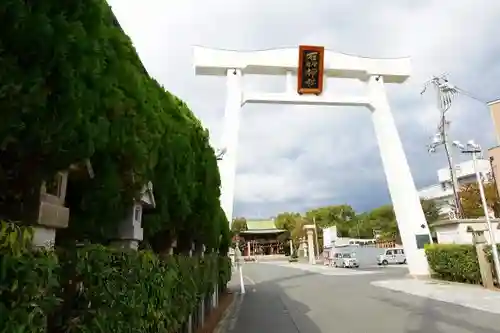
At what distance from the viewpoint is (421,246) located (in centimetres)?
2048

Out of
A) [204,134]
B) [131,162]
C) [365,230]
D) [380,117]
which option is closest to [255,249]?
[365,230]

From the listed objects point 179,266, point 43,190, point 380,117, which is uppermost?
point 380,117

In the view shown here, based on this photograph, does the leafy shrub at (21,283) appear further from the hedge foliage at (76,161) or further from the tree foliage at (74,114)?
the tree foliage at (74,114)

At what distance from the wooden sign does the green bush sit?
9.46m

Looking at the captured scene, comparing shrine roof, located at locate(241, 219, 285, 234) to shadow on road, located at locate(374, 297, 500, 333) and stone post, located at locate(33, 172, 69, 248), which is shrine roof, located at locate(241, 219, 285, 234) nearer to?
shadow on road, located at locate(374, 297, 500, 333)

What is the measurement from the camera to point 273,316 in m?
10.5

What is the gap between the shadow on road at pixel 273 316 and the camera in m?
8.61

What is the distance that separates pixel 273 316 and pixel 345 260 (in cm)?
2799

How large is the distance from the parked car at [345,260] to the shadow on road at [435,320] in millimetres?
25628

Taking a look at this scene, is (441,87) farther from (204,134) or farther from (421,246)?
(204,134)

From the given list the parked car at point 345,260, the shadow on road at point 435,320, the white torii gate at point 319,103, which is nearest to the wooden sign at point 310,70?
the white torii gate at point 319,103

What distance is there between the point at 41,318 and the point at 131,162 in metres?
1.67

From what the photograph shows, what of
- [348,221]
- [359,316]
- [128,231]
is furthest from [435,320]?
[348,221]

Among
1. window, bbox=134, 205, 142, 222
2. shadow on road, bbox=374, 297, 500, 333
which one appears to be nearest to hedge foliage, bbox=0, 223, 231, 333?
window, bbox=134, 205, 142, 222
